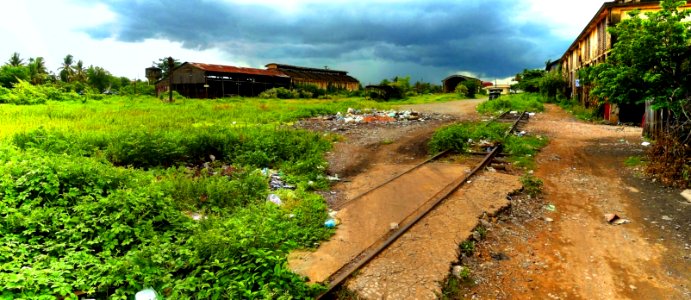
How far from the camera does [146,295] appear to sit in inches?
146

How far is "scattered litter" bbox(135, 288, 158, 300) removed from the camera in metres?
3.69

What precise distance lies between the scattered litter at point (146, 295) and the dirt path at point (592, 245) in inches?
115

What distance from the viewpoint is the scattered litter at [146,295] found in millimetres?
3691

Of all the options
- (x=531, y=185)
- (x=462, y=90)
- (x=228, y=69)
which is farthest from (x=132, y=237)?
(x=462, y=90)

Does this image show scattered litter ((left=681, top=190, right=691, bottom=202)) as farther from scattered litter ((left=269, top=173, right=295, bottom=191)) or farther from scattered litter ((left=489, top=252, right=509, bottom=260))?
scattered litter ((left=269, top=173, right=295, bottom=191))

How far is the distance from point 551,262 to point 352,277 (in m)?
2.42

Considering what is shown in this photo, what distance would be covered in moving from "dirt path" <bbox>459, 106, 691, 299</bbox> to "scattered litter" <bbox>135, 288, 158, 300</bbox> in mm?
2916

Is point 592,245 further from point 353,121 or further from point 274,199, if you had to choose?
point 353,121

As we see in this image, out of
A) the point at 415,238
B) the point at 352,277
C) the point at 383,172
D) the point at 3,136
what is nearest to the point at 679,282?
the point at 415,238

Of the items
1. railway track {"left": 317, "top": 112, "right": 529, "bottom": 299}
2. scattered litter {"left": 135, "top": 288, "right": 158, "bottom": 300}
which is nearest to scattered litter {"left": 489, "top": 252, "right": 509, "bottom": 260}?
railway track {"left": 317, "top": 112, "right": 529, "bottom": 299}

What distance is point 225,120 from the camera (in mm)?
15836

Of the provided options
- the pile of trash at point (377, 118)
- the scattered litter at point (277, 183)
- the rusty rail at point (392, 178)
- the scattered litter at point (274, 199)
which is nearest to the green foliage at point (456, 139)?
the rusty rail at point (392, 178)

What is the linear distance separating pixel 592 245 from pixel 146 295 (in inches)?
204

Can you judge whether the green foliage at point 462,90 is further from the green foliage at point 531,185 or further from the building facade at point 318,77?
the green foliage at point 531,185
